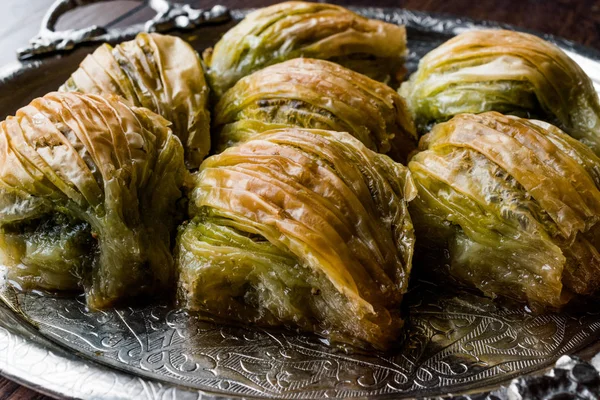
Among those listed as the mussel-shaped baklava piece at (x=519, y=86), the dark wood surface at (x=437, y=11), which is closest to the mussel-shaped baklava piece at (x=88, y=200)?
the mussel-shaped baklava piece at (x=519, y=86)

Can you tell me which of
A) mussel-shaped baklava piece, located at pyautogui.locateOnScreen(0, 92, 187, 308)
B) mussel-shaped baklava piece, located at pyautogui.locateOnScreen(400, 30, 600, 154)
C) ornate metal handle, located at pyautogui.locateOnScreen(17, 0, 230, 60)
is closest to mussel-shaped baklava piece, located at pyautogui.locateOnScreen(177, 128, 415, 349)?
mussel-shaped baklava piece, located at pyautogui.locateOnScreen(0, 92, 187, 308)

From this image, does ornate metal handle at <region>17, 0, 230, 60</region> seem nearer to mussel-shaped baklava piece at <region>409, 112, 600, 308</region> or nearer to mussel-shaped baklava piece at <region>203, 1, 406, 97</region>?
mussel-shaped baklava piece at <region>203, 1, 406, 97</region>

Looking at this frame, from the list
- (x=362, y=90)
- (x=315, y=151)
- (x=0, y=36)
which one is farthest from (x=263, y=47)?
(x=0, y=36)

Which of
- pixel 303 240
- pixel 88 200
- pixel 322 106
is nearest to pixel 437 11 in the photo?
pixel 322 106

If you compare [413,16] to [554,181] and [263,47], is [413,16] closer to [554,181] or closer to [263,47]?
[263,47]

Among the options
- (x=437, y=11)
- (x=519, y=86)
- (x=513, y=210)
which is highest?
(x=519, y=86)

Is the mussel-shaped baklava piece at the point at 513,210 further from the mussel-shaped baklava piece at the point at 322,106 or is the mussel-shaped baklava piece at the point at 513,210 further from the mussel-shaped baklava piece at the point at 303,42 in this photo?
the mussel-shaped baklava piece at the point at 303,42

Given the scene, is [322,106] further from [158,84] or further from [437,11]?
[437,11]
